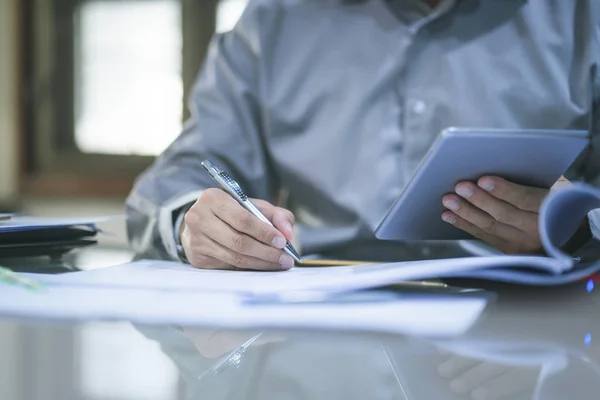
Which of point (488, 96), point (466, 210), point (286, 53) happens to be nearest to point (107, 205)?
point (286, 53)

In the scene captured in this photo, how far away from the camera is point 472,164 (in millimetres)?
503

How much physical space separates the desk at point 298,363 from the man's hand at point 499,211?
0.16m

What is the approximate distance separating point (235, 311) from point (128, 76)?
2.57 metres

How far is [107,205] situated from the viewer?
2.67m

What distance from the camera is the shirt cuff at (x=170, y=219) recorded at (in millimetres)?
777

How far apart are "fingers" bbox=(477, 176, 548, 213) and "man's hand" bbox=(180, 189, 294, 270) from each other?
182 mm

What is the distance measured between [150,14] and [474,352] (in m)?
2.62

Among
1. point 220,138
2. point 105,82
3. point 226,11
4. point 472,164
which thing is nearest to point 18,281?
point 472,164

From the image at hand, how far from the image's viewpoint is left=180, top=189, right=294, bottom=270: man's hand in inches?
23.3

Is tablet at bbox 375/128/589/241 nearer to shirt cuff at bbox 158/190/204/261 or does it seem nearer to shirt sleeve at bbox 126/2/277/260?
shirt cuff at bbox 158/190/204/261

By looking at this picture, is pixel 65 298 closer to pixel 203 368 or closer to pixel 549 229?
pixel 203 368

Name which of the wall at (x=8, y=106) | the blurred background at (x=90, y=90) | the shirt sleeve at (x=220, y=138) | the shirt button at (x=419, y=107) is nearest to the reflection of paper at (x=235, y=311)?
the shirt sleeve at (x=220, y=138)

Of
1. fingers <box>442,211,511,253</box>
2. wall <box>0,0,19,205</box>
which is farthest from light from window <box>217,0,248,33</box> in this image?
fingers <box>442,211,511,253</box>

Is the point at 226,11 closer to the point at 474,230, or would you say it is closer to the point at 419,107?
the point at 419,107
